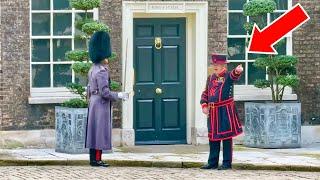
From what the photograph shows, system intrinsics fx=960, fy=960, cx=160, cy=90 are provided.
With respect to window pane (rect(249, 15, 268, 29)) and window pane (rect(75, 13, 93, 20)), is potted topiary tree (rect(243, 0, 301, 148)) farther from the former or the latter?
window pane (rect(75, 13, 93, 20))

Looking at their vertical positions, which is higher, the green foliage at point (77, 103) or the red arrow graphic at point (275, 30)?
the red arrow graphic at point (275, 30)

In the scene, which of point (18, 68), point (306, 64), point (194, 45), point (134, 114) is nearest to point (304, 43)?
point (306, 64)

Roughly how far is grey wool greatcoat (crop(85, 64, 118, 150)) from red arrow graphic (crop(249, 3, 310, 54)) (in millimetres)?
3473

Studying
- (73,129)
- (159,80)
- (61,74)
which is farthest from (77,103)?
(159,80)

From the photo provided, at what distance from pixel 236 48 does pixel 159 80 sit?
1.61 m

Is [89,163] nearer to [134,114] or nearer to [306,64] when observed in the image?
[134,114]

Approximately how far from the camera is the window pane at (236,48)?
1819 centimetres

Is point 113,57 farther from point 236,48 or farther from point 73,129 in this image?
point 236,48

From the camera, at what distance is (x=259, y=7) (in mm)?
17188

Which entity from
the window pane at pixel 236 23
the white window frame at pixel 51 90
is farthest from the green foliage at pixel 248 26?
the white window frame at pixel 51 90

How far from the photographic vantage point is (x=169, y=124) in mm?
18078

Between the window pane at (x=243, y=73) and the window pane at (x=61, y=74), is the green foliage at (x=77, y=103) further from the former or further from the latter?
the window pane at (x=243, y=73)

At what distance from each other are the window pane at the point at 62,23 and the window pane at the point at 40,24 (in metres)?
0.13

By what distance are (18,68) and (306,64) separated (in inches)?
215
